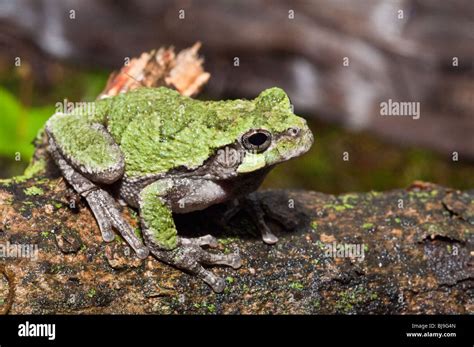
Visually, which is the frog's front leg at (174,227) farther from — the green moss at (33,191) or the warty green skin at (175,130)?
the green moss at (33,191)

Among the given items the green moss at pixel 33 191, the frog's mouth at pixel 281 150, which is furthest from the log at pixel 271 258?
the frog's mouth at pixel 281 150

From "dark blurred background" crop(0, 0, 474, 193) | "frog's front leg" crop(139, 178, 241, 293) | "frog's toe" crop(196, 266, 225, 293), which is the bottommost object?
"frog's toe" crop(196, 266, 225, 293)

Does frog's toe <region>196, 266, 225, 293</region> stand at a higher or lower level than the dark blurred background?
lower

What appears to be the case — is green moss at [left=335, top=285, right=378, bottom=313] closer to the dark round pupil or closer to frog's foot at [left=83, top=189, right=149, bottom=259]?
the dark round pupil

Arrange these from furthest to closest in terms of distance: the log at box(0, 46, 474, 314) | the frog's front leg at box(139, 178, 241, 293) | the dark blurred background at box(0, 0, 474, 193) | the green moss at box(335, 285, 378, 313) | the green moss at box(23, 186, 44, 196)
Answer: the dark blurred background at box(0, 0, 474, 193), the green moss at box(335, 285, 378, 313), the green moss at box(23, 186, 44, 196), the frog's front leg at box(139, 178, 241, 293), the log at box(0, 46, 474, 314)

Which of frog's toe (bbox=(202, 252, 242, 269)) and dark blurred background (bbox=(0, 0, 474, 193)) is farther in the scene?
dark blurred background (bbox=(0, 0, 474, 193))

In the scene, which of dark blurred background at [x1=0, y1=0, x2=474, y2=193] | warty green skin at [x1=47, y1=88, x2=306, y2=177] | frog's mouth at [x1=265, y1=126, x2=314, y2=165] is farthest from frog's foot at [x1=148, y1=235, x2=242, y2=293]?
dark blurred background at [x1=0, y1=0, x2=474, y2=193]
